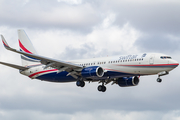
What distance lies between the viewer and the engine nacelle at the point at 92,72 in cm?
6631

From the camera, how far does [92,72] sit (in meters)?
66.4

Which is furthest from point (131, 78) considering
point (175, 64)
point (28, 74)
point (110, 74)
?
point (28, 74)

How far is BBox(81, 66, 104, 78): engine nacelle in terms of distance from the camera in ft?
218

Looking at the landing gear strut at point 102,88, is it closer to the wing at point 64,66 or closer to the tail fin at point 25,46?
the wing at point 64,66

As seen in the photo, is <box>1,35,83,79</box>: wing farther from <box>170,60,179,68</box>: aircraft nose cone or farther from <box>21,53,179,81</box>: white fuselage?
<box>170,60,179,68</box>: aircraft nose cone

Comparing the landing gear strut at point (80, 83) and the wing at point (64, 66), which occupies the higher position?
the wing at point (64, 66)

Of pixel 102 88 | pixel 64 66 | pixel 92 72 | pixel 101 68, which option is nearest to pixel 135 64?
pixel 101 68

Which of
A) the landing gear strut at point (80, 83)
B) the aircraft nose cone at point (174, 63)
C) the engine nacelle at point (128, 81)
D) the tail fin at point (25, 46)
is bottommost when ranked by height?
the landing gear strut at point (80, 83)

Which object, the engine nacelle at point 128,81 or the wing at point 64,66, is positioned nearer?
the wing at point 64,66

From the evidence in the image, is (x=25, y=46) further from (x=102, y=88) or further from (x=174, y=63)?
(x=174, y=63)

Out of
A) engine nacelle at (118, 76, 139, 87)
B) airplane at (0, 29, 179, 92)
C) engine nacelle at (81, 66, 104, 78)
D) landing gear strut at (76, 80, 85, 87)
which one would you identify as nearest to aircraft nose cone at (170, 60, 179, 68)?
airplane at (0, 29, 179, 92)

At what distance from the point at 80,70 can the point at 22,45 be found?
20.4 m

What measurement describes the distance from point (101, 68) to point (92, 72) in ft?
6.70

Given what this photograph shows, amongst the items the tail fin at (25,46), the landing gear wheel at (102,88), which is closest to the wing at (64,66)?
the landing gear wheel at (102,88)
